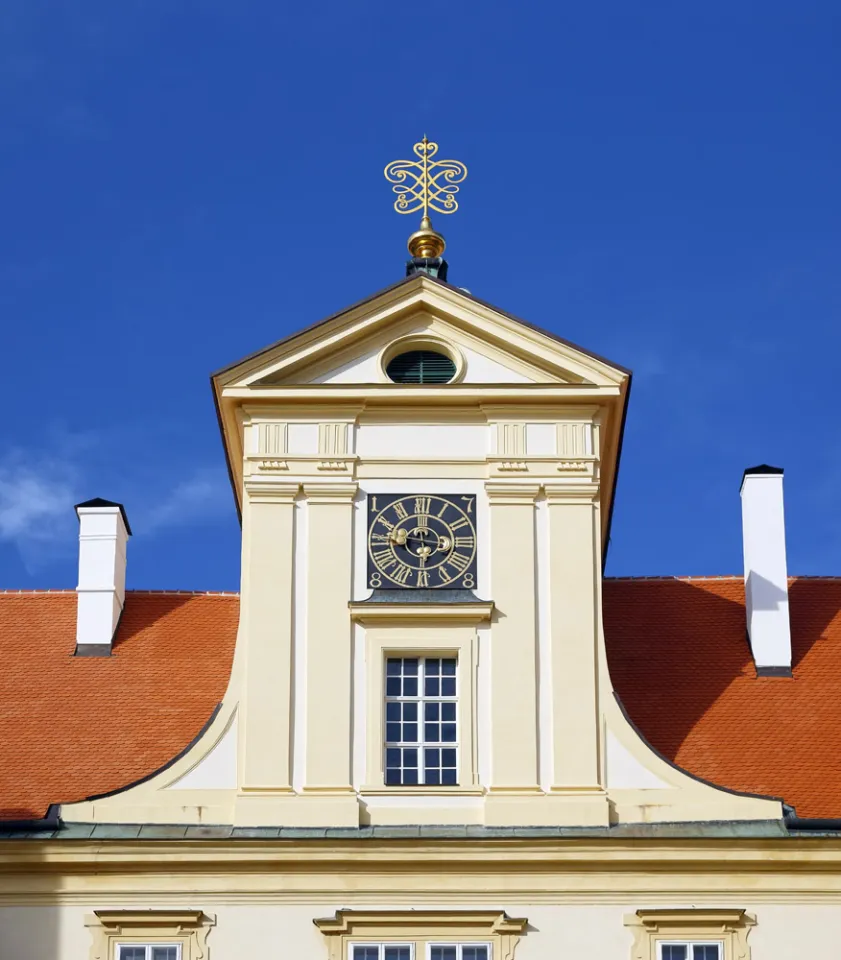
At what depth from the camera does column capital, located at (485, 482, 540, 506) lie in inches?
1209

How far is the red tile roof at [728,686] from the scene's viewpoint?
30203 millimetres

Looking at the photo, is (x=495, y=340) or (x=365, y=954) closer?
(x=365, y=954)

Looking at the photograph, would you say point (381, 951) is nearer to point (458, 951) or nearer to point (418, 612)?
point (458, 951)

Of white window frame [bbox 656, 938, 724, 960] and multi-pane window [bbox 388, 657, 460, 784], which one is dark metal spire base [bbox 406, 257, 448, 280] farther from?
white window frame [bbox 656, 938, 724, 960]

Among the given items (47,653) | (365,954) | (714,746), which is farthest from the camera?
(47,653)

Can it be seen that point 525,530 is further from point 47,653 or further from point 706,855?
point 47,653

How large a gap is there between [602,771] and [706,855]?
5.50 feet

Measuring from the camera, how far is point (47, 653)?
32781mm

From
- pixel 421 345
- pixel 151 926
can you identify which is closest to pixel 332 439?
pixel 421 345

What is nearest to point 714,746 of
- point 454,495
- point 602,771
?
point 602,771

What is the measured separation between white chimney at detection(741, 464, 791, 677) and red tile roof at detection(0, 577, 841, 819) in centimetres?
25

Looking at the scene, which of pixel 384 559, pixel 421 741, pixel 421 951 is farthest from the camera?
pixel 384 559

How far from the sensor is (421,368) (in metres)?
31.8

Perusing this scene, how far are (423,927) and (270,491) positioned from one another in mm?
5745
